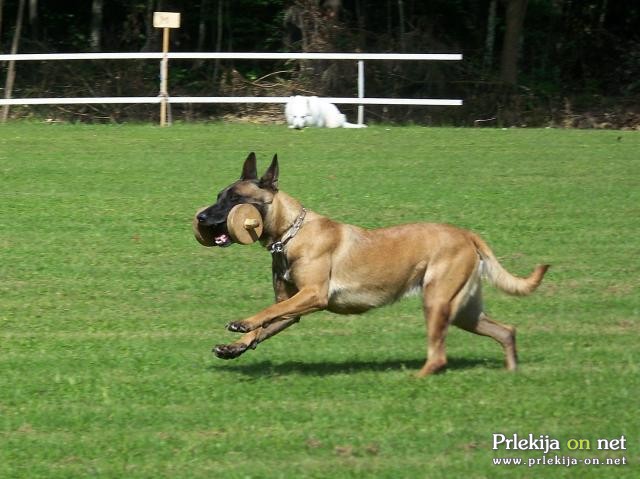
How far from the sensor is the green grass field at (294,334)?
6719 mm

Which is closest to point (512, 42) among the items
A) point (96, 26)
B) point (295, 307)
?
point (96, 26)

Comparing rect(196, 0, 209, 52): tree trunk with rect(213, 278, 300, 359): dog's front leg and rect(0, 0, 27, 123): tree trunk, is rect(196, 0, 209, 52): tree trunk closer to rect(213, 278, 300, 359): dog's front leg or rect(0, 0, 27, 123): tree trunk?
rect(0, 0, 27, 123): tree trunk

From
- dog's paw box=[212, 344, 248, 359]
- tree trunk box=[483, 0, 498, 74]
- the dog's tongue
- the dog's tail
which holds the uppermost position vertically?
tree trunk box=[483, 0, 498, 74]

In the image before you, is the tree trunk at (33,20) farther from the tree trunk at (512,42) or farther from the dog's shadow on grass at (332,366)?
the dog's shadow on grass at (332,366)

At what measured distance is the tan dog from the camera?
8383 millimetres

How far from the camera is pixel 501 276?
344 inches

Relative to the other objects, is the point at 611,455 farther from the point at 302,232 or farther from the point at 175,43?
the point at 175,43

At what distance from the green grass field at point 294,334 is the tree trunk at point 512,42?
1005cm

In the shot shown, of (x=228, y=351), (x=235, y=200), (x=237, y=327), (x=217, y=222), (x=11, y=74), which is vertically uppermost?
(x=235, y=200)

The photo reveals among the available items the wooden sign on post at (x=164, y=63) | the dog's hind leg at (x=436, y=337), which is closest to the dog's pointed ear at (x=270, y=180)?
the dog's hind leg at (x=436, y=337)

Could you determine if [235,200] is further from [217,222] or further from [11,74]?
[11,74]

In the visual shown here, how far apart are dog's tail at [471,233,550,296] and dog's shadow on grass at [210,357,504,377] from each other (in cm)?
63

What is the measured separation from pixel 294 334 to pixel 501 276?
6.93ft

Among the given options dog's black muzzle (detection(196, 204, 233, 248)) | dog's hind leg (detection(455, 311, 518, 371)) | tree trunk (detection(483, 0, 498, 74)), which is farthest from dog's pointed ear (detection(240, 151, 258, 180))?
tree trunk (detection(483, 0, 498, 74))
